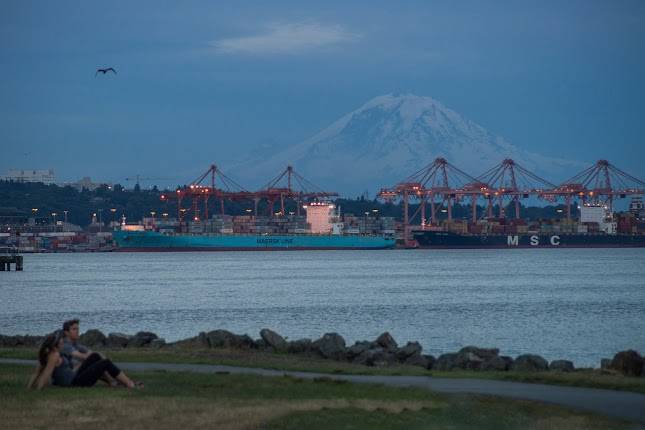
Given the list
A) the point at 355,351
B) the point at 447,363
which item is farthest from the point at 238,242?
the point at 447,363

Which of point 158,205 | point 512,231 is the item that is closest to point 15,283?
point 512,231

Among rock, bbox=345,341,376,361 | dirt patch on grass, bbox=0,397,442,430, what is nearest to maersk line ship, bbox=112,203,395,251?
rock, bbox=345,341,376,361

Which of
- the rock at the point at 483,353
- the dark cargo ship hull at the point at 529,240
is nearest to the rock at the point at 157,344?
the rock at the point at 483,353

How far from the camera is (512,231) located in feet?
412

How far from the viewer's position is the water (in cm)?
2823

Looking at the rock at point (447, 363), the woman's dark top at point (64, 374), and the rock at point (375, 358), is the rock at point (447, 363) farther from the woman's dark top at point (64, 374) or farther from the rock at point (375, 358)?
the woman's dark top at point (64, 374)

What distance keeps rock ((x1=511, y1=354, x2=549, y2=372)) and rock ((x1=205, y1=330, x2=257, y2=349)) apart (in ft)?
14.7

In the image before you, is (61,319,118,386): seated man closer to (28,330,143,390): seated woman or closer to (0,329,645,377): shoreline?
(28,330,143,390): seated woman

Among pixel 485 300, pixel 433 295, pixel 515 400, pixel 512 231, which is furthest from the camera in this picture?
pixel 512 231

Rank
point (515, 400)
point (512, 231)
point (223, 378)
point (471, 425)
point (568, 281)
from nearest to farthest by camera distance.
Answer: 1. point (471, 425)
2. point (515, 400)
3. point (223, 378)
4. point (568, 281)
5. point (512, 231)

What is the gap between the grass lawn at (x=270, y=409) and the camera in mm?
10516

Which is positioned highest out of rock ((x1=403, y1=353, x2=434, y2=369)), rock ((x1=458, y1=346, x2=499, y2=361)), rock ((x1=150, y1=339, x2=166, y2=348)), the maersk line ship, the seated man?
the maersk line ship

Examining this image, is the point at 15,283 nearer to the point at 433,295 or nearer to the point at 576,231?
the point at 433,295

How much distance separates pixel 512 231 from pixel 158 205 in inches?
3222
